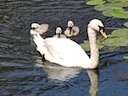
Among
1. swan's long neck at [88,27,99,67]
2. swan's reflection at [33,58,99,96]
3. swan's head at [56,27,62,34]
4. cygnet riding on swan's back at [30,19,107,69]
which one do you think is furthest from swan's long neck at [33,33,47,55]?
swan's long neck at [88,27,99,67]

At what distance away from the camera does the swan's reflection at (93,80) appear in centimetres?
962

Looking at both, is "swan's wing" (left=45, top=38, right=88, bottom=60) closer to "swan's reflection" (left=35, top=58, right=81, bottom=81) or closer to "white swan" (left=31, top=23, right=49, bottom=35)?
"swan's reflection" (left=35, top=58, right=81, bottom=81)

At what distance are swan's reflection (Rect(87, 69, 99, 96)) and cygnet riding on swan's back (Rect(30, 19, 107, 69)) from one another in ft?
0.41

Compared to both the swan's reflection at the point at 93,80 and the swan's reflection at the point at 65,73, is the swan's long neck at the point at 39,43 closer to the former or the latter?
the swan's reflection at the point at 65,73

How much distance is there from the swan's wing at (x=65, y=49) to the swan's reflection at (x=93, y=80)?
0.41 meters

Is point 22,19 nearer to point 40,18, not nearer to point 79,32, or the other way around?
point 40,18

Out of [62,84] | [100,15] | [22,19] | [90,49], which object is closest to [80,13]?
[100,15]

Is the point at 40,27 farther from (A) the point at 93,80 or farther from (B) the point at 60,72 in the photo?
(A) the point at 93,80

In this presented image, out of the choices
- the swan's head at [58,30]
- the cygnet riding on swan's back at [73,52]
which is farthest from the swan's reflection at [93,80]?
the swan's head at [58,30]

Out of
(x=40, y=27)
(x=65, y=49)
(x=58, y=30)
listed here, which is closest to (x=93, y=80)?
(x=65, y=49)

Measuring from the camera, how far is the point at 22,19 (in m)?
13.5

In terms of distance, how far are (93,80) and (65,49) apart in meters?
1.12

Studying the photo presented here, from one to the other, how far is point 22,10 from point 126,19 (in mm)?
2899

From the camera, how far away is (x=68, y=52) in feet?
35.6
